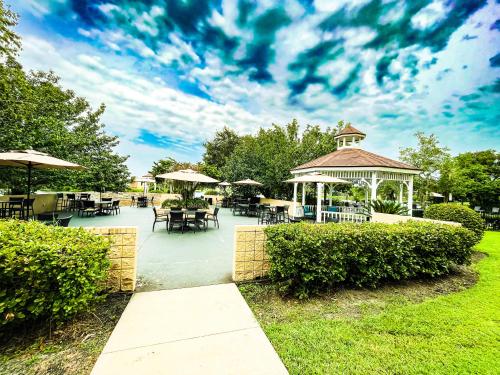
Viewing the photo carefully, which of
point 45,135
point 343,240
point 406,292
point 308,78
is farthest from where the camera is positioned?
point 308,78

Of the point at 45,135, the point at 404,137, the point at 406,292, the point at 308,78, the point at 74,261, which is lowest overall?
the point at 406,292

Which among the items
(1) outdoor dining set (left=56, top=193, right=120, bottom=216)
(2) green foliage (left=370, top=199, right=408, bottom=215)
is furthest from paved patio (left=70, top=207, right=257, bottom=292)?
(2) green foliage (left=370, top=199, right=408, bottom=215)

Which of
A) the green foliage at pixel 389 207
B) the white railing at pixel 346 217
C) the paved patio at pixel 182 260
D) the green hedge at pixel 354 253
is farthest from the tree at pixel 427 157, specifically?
the paved patio at pixel 182 260

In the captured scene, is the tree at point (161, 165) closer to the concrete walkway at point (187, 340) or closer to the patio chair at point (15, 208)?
the patio chair at point (15, 208)

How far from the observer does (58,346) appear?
257 cm

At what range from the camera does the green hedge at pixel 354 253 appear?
12.7ft

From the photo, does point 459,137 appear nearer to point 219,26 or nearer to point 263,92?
point 263,92

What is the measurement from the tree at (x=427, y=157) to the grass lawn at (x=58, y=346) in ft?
76.9

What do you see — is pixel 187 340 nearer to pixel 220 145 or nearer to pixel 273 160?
pixel 273 160

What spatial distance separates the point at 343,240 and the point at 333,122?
24363 mm

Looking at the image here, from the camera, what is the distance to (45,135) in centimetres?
1195

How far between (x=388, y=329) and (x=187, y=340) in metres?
2.91

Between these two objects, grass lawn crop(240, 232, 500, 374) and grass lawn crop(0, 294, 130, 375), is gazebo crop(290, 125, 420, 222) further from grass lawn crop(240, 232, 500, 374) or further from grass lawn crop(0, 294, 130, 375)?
grass lawn crop(0, 294, 130, 375)

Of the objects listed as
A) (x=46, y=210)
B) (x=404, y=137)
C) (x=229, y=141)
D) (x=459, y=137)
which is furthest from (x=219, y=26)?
(x=229, y=141)
